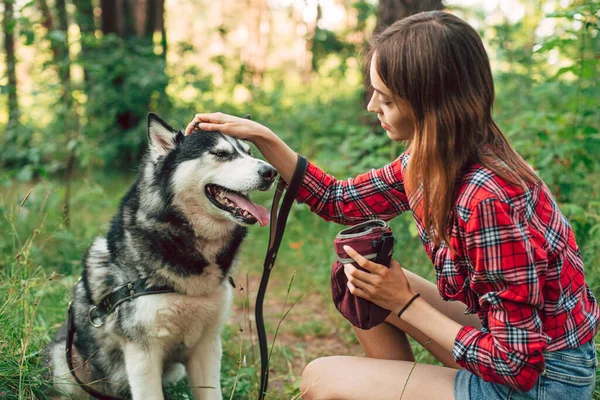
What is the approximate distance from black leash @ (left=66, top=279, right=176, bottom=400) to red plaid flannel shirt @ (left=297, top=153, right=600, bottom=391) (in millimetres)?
1194

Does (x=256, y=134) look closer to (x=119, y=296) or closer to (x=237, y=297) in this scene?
(x=119, y=296)

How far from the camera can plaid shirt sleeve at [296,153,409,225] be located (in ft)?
6.92

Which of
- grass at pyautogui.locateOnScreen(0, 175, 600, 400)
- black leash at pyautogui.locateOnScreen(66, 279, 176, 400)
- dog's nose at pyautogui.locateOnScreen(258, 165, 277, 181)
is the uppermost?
dog's nose at pyautogui.locateOnScreen(258, 165, 277, 181)

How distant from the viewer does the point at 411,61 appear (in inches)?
59.7

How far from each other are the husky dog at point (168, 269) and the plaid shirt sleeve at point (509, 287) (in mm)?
1004

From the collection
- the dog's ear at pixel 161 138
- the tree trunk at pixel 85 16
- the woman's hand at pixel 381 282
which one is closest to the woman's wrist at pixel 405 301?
the woman's hand at pixel 381 282

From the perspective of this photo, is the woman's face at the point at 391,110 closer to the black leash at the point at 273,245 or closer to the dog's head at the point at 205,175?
the black leash at the point at 273,245

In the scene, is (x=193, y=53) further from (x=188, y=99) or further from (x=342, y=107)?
(x=342, y=107)

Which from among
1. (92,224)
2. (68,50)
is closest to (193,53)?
(68,50)

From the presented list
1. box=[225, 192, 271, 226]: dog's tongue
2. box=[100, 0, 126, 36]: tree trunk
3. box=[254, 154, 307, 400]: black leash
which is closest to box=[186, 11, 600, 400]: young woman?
box=[254, 154, 307, 400]: black leash

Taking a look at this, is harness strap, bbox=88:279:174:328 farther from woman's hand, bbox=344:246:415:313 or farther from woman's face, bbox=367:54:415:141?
woman's face, bbox=367:54:415:141

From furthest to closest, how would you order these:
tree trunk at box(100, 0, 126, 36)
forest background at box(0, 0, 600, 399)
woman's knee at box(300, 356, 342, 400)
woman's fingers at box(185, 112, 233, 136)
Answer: tree trunk at box(100, 0, 126, 36) → forest background at box(0, 0, 600, 399) → woman's fingers at box(185, 112, 233, 136) → woman's knee at box(300, 356, 342, 400)

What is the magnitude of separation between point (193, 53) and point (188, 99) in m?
0.60

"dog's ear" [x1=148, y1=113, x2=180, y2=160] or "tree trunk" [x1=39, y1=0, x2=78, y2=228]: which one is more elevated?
"dog's ear" [x1=148, y1=113, x2=180, y2=160]
